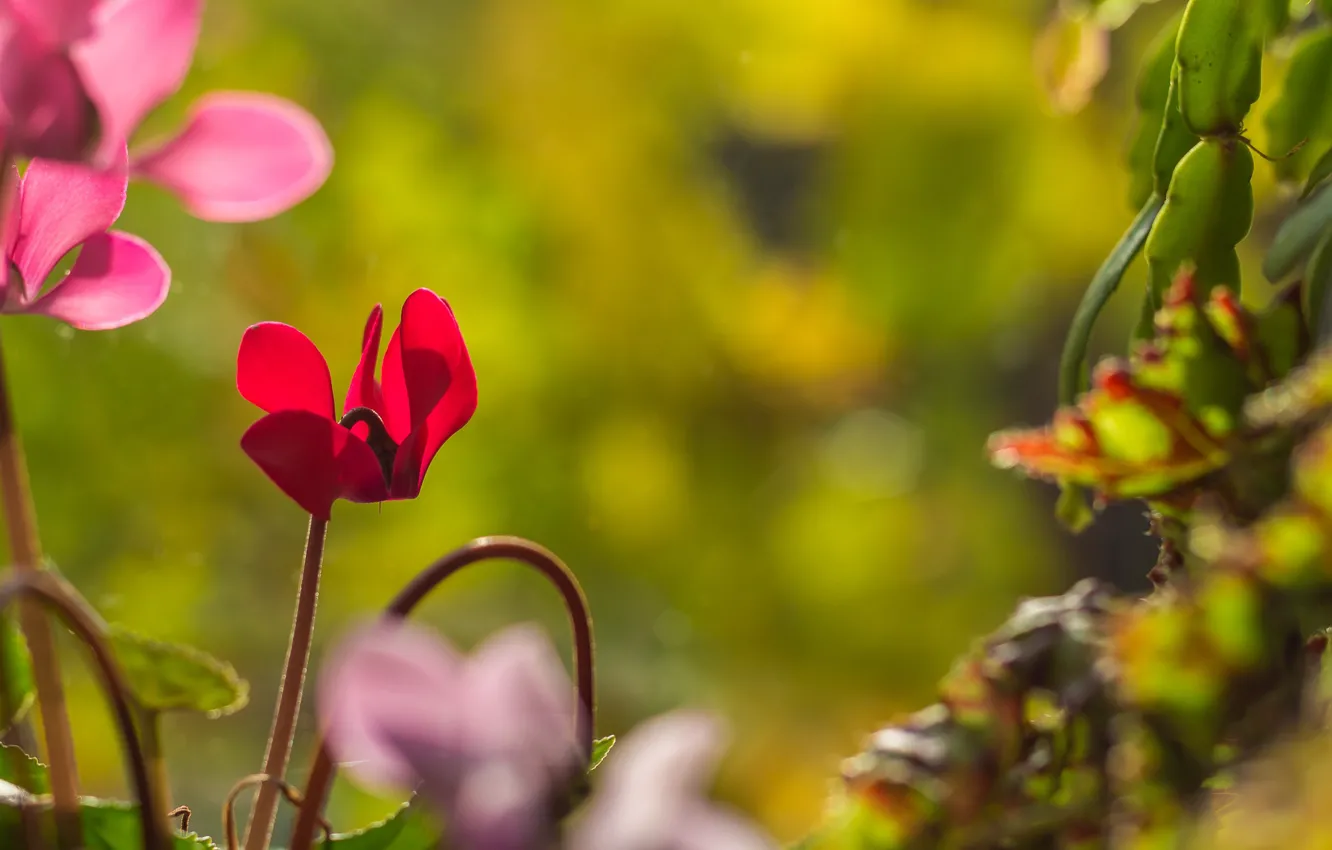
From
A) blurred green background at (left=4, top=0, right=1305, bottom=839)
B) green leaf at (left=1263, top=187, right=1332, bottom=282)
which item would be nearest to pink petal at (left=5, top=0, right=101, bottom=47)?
green leaf at (left=1263, top=187, right=1332, bottom=282)

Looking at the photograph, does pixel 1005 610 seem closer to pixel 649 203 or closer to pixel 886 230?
pixel 886 230

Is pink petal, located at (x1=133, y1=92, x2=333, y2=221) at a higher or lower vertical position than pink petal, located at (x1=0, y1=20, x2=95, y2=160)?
higher

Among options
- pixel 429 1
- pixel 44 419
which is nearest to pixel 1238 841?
pixel 44 419

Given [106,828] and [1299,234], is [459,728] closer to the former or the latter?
[106,828]

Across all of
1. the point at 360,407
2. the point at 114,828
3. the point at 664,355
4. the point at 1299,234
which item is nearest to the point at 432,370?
the point at 360,407

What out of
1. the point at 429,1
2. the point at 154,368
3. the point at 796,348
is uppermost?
the point at 429,1

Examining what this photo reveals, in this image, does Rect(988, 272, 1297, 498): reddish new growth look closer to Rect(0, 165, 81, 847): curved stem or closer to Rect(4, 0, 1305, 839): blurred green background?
Rect(0, 165, 81, 847): curved stem
